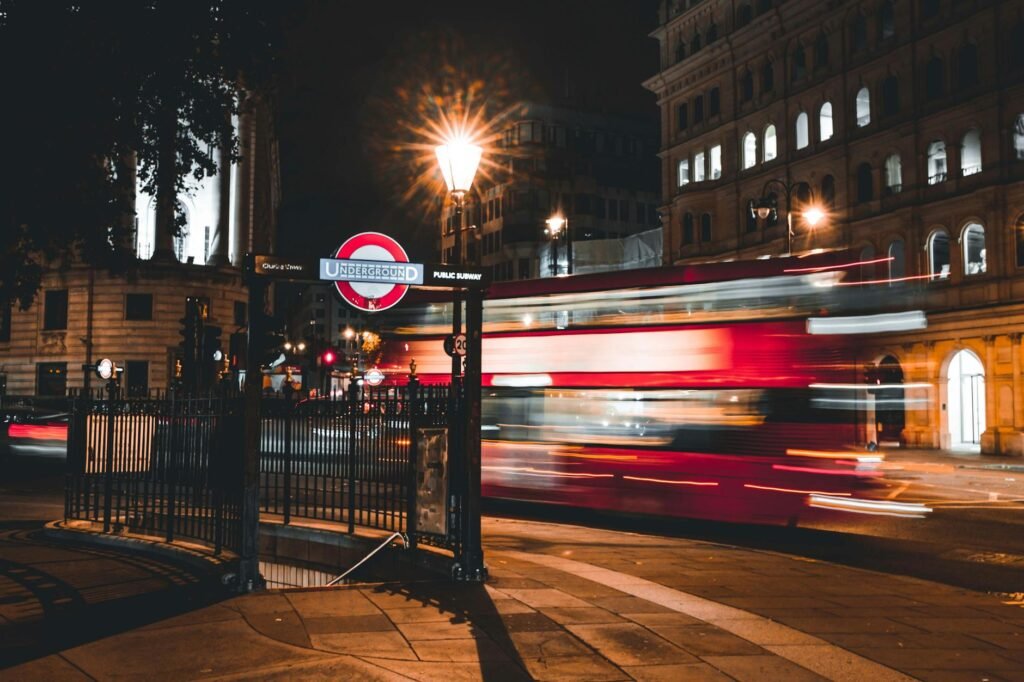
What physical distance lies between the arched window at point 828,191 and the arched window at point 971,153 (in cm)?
675

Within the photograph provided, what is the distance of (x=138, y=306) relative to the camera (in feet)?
A: 167

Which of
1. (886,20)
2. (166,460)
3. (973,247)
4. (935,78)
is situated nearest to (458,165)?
(166,460)

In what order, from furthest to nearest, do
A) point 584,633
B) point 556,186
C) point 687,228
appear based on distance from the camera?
point 556,186
point 687,228
point 584,633

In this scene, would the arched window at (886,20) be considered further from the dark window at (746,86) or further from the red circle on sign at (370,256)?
the red circle on sign at (370,256)

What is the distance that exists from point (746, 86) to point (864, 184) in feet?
33.5

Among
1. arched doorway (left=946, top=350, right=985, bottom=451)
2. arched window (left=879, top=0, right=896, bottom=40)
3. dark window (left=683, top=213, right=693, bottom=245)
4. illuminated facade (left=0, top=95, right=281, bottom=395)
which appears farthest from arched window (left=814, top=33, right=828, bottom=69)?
illuminated facade (left=0, top=95, right=281, bottom=395)

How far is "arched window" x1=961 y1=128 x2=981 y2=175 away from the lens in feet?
119

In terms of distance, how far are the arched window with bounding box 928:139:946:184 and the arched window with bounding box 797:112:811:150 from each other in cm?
735

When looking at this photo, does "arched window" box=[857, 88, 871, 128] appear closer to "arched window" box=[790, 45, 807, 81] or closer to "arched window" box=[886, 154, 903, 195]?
"arched window" box=[886, 154, 903, 195]

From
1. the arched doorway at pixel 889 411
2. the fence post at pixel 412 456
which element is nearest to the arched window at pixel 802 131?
the arched doorway at pixel 889 411

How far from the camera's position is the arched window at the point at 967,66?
120 feet

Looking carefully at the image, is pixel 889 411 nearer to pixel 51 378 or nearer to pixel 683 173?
pixel 683 173

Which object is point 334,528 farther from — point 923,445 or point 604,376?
point 923,445

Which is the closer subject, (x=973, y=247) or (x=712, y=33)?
(x=973, y=247)
